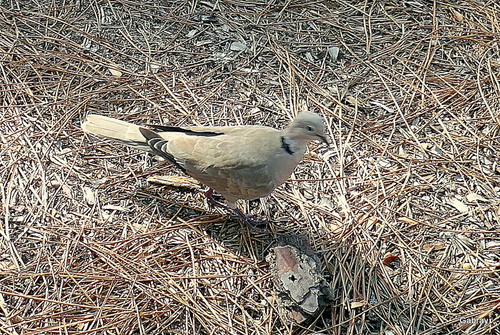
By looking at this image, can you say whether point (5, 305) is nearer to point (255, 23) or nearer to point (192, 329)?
point (192, 329)

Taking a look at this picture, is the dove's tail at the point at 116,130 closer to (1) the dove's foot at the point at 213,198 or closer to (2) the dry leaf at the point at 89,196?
(2) the dry leaf at the point at 89,196

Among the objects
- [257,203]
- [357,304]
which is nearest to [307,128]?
[257,203]

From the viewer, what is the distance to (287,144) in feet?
10.6

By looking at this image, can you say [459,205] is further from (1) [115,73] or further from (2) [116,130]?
(1) [115,73]

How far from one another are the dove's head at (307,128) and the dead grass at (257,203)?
0.53m

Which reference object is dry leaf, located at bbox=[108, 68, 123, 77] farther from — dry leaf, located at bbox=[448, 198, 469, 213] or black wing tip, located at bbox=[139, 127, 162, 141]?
dry leaf, located at bbox=[448, 198, 469, 213]

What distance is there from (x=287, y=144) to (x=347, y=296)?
915 millimetres

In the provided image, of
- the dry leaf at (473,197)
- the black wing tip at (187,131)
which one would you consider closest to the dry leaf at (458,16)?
the dry leaf at (473,197)

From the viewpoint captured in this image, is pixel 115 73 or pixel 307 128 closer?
pixel 307 128

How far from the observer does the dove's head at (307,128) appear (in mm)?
3125

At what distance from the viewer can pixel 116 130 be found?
3.47 m

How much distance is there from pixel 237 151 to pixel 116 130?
2.65 ft

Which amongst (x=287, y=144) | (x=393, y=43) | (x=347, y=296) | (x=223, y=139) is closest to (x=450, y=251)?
(x=347, y=296)

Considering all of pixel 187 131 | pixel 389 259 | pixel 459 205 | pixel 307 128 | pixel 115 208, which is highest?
pixel 307 128
